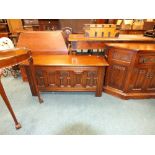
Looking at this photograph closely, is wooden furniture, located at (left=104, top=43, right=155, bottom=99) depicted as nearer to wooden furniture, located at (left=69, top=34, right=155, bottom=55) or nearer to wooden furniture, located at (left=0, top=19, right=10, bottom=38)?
wooden furniture, located at (left=69, top=34, right=155, bottom=55)

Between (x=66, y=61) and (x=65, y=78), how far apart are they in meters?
0.29

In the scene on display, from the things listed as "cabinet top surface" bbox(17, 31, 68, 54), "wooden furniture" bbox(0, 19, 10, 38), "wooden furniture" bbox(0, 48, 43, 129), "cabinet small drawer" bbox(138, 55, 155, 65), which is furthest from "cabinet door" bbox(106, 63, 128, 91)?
"wooden furniture" bbox(0, 19, 10, 38)

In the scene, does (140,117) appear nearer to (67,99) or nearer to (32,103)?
(67,99)

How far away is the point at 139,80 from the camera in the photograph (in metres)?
1.92

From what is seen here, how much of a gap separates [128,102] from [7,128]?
1850mm

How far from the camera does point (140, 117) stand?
1761 millimetres

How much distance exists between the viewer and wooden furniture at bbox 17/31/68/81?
214 centimetres

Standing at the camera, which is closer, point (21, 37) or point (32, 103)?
point (32, 103)

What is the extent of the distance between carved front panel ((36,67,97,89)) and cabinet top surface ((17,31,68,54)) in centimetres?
45

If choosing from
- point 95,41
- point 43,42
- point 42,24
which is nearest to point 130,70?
point 95,41

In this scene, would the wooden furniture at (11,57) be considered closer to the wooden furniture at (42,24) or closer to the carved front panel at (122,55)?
the carved front panel at (122,55)

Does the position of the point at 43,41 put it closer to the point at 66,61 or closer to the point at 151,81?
the point at 66,61
